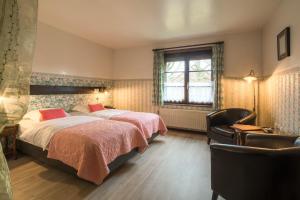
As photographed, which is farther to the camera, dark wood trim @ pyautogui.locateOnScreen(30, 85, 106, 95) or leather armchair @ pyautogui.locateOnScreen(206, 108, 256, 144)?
dark wood trim @ pyautogui.locateOnScreen(30, 85, 106, 95)

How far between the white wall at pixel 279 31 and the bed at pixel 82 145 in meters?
2.69

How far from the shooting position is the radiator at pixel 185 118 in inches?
173

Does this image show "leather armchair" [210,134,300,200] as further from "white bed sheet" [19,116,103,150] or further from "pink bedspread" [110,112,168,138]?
"white bed sheet" [19,116,103,150]

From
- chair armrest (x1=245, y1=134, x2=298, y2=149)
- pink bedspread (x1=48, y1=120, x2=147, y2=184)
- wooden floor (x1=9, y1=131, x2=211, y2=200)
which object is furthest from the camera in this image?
pink bedspread (x1=48, y1=120, x2=147, y2=184)

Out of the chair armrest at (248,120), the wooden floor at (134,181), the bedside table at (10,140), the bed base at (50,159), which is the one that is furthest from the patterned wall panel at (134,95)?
the bedside table at (10,140)

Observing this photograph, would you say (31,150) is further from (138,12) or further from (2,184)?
(138,12)

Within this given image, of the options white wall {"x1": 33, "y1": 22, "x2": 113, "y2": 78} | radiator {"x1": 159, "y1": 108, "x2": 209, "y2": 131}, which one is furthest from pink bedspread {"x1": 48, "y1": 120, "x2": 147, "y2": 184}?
radiator {"x1": 159, "y1": 108, "x2": 209, "y2": 131}

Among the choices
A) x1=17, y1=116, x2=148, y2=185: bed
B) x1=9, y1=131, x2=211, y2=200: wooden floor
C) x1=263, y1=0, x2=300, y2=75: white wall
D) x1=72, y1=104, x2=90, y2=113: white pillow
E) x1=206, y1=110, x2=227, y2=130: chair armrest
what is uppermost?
x1=263, y1=0, x2=300, y2=75: white wall

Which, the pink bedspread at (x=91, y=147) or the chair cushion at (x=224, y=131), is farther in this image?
the chair cushion at (x=224, y=131)

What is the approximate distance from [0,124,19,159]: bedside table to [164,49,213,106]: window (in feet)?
12.1

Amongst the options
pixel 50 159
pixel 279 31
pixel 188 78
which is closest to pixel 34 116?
pixel 50 159

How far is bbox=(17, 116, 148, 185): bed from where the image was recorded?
80.9 inches

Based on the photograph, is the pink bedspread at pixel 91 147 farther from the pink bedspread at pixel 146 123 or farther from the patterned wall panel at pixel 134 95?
the patterned wall panel at pixel 134 95

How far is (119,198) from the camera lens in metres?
1.89
